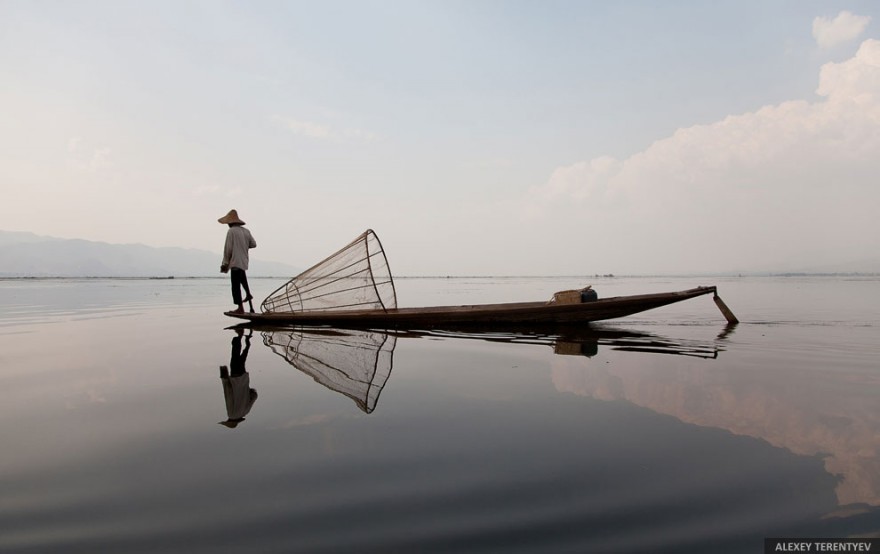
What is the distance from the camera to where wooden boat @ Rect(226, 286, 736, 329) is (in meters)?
9.12

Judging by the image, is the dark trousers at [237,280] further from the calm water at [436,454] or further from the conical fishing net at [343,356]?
the calm water at [436,454]

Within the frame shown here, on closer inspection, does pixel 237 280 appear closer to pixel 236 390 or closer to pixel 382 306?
pixel 382 306

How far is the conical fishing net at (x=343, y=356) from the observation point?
468cm

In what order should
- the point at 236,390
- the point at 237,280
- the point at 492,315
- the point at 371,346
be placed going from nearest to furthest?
the point at 236,390 < the point at 371,346 < the point at 492,315 < the point at 237,280

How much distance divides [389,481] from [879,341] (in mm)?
9815

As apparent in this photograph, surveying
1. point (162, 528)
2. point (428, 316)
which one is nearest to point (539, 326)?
point (428, 316)

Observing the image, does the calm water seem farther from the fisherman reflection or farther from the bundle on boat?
the bundle on boat

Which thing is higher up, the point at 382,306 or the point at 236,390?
the point at 382,306

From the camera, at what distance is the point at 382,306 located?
9648mm

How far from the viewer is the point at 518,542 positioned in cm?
189

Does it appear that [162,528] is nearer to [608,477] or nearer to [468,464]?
[468,464]

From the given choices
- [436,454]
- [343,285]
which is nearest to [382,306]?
[343,285]

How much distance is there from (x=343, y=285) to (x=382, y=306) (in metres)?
1.23

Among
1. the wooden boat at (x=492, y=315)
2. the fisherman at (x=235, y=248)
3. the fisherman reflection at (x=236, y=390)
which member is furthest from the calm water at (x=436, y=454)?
the fisherman at (x=235, y=248)
